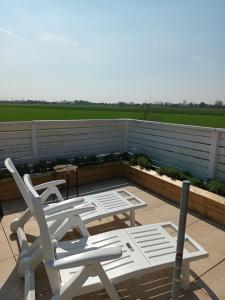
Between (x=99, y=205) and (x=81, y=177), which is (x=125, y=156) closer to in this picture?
(x=81, y=177)

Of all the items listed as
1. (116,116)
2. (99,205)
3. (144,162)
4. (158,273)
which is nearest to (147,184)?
(144,162)

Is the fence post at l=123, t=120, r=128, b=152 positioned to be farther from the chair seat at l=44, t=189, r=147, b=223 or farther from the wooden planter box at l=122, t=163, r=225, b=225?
the chair seat at l=44, t=189, r=147, b=223

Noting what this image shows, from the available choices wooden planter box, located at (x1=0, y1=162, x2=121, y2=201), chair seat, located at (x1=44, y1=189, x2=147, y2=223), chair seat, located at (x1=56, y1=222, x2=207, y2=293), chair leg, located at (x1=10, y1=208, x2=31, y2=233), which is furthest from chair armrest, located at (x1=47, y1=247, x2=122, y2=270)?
wooden planter box, located at (x1=0, y1=162, x2=121, y2=201)

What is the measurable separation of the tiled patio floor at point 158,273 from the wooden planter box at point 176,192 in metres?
0.14

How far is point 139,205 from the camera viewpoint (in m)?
3.08

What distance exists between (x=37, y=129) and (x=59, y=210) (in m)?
3.12

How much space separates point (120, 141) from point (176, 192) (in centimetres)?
241

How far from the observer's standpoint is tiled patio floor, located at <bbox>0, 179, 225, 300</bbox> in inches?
84.7

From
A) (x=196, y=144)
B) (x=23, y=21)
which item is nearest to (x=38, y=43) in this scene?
(x=23, y=21)

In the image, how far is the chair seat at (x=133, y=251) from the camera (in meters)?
1.89

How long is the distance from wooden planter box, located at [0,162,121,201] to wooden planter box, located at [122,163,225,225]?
28 centimetres

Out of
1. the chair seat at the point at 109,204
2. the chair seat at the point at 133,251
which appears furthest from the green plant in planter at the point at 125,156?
the chair seat at the point at 133,251

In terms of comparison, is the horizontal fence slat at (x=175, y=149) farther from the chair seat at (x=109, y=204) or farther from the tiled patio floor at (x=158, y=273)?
the chair seat at (x=109, y=204)

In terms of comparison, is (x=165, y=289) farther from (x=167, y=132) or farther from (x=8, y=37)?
(x=8, y=37)
